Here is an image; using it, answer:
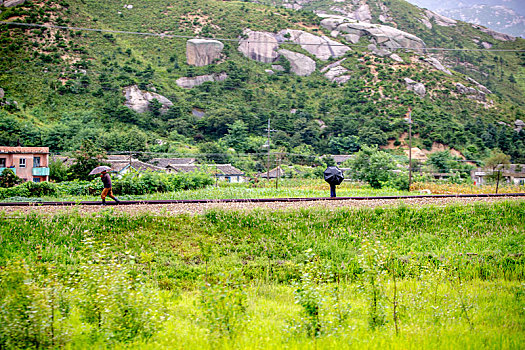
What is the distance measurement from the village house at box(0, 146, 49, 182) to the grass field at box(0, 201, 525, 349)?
28.1 metres

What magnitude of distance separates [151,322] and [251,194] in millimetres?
15065

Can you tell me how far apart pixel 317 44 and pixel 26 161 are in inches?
2653

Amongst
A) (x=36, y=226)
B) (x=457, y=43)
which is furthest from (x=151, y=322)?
(x=457, y=43)

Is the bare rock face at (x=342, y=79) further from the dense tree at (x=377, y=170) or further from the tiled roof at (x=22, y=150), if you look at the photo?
the tiled roof at (x=22, y=150)

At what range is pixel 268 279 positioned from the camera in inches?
397

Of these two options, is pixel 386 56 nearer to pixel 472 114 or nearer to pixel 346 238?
pixel 472 114

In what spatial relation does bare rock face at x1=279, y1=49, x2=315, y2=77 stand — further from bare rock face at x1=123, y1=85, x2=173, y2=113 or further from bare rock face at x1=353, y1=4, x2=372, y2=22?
bare rock face at x1=353, y1=4, x2=372, y2=22

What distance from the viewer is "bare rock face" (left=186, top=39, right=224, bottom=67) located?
75338 mm

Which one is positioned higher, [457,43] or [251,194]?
[457,43]

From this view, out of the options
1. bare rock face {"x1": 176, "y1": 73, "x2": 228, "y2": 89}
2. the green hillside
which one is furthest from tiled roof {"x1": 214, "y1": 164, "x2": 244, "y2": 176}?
bare rock face {"x1": 176, "y1": 73, "x2": 228, "y2": 89}

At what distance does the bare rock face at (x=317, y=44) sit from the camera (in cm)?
8844

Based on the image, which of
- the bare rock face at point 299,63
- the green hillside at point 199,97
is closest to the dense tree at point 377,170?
the green hillside at point 199,97

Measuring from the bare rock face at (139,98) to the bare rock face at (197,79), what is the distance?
975cm

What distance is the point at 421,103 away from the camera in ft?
221
